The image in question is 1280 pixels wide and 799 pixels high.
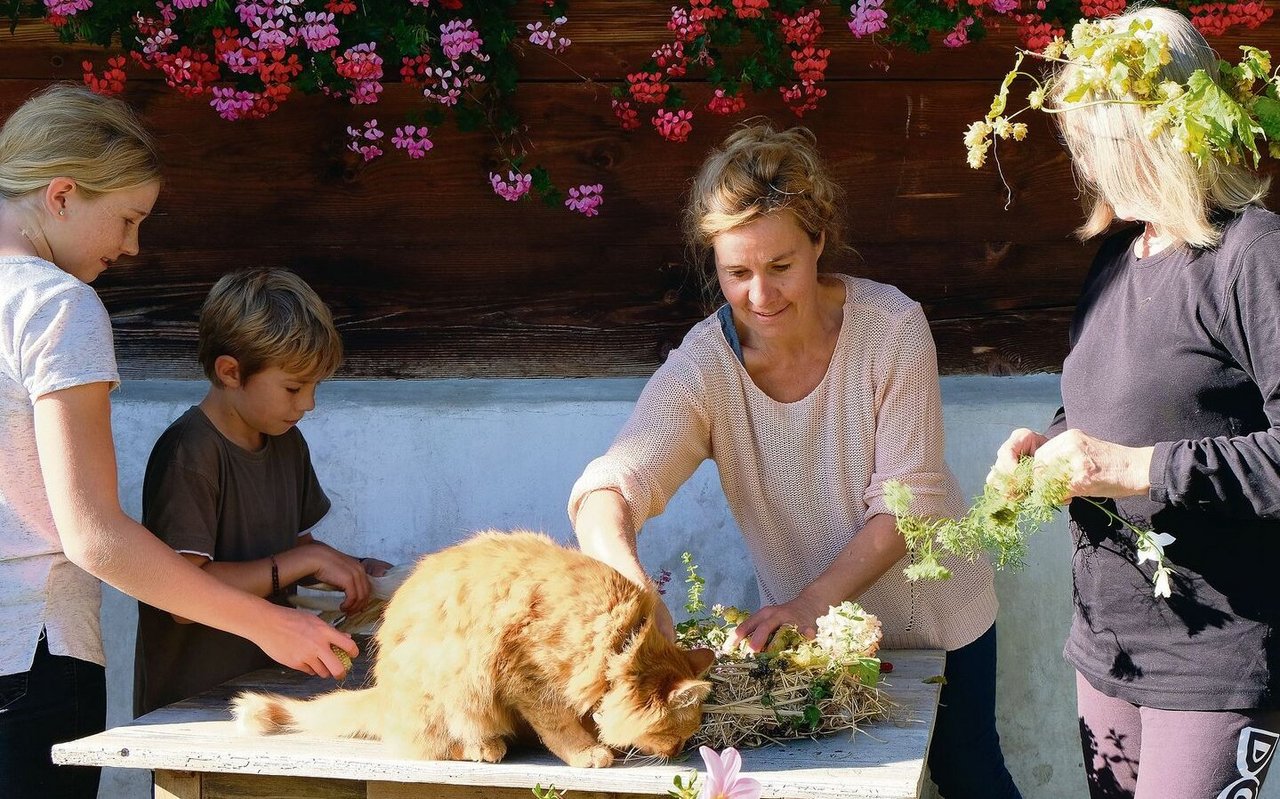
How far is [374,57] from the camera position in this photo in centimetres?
363

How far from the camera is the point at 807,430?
287 centimetres

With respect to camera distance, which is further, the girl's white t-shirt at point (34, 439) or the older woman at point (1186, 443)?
the girl's white t-shirt at point (34, 439)

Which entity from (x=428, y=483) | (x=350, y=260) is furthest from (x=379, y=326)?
(x=428, y=483)

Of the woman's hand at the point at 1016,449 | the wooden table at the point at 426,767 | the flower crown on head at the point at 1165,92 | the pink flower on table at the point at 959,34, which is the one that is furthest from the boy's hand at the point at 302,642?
the pink flower on table at the point at 959,34

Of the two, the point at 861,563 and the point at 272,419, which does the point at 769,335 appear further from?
the point at 272,419

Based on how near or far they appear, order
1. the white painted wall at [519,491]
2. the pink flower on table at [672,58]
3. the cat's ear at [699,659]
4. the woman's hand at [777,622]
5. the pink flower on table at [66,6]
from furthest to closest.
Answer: the white painted wall at [519,491] < the pink flower on table at [672,58] < the pink flower on table at [66,6] < the woman's hand at [777,622] < the cat's ear at [699,659]

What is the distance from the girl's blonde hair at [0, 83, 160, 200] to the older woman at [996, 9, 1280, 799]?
1819mm

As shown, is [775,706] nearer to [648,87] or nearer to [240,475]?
[240,475]

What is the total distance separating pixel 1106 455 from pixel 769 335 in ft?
3.02

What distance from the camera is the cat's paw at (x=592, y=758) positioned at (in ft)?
7.00

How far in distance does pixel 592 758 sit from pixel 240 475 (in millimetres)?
1300

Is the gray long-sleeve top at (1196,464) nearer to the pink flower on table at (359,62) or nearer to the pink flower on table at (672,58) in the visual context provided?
the pink flower on table at (672,58)

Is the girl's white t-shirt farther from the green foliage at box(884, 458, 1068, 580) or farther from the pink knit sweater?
the green foliage at box(884, 458, 1068, 580)

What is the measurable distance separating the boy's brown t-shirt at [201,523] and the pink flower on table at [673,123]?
4.92 feet
